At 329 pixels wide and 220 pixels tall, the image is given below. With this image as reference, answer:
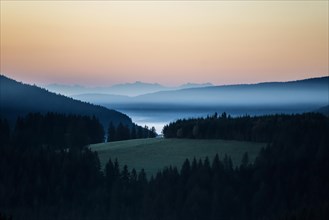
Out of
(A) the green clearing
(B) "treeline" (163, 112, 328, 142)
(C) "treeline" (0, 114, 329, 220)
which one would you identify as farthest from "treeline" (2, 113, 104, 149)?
(C) "treeline" (0, 114, 329, 220)

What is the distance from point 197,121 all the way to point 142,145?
20.8 metres

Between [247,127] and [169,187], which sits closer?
[169,187]

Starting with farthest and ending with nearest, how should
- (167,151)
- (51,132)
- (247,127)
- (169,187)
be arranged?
1. (51,132)
2. (247,127)
3. (167,151)
4. (169,187)

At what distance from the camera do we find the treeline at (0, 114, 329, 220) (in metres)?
118

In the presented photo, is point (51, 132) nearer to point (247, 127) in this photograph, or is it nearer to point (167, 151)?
point (167, 151)

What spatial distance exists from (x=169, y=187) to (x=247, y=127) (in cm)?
4693

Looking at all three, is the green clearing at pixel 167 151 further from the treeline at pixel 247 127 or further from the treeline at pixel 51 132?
the treeline at pixel 51 132

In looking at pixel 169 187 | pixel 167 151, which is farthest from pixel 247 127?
pixel 169 187

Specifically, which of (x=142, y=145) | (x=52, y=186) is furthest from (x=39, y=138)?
(x=52, y=186)

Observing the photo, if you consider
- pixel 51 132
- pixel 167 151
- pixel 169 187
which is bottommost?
pixel 169 187

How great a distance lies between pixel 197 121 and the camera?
178875 millimetres

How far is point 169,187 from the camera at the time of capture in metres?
121

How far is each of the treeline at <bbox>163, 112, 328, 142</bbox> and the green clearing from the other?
12.4 feet

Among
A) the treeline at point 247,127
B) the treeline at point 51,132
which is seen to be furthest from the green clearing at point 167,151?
the treeline at point 51,132
